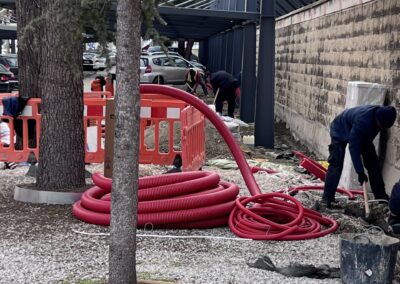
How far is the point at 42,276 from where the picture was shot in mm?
5434

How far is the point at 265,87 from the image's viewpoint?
49.6 feet

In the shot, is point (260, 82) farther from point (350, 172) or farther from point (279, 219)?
point (279, 219)

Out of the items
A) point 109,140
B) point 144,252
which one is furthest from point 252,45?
point 144,252

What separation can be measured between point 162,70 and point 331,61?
70.9 ft

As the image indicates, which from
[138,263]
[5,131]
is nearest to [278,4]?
[5,131]

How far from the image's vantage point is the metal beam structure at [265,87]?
1509 centimetres

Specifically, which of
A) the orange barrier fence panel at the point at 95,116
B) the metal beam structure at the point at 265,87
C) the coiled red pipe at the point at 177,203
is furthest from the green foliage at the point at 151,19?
the metal beam structure at the point at 265,87

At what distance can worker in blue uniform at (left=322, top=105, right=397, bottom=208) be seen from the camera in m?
7.89

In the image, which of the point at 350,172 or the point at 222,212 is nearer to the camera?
the point at 222,212

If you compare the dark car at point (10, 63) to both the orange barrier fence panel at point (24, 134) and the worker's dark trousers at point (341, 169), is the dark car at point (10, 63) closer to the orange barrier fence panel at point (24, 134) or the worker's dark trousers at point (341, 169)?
the orange barrier fence panel at point (24, 134)

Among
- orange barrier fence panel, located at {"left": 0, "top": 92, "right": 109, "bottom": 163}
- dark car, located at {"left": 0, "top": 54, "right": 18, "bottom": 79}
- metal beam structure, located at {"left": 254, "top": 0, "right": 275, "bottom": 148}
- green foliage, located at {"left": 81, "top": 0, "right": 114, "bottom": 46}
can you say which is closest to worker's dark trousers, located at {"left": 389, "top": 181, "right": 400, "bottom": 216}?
green foliage, located at {"left": 81, "top": 0, "right": 114, "bottom": 46}

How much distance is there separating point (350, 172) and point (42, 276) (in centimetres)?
517

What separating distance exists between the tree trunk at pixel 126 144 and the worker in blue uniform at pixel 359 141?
3.89m

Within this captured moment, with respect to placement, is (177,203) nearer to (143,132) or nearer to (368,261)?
(368,261)
